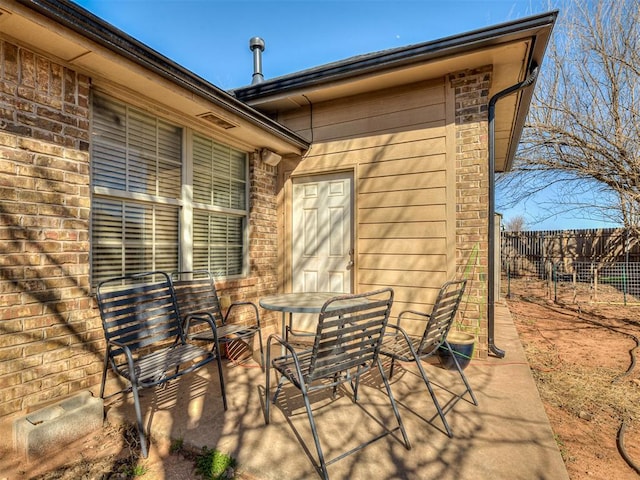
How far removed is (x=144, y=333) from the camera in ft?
8.29

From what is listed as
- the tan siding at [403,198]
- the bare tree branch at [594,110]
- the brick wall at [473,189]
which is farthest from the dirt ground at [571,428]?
the bare tree branch at [594,110]

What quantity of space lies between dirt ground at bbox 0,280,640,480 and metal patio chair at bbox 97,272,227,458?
200mm

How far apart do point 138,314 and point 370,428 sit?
184 cm

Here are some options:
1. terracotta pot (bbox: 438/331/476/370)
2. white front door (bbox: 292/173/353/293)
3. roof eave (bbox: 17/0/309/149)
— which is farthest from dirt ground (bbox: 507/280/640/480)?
roof eave (bbox: 17/0/309/149)

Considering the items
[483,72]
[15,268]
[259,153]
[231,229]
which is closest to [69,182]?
[15,268]

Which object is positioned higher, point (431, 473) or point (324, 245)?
point (324, 245)

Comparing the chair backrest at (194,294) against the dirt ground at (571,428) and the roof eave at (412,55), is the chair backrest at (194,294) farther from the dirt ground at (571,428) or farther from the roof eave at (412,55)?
the roof eave at (412,55)

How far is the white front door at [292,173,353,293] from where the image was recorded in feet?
14.1

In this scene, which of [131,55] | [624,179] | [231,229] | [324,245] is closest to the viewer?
[131,55]

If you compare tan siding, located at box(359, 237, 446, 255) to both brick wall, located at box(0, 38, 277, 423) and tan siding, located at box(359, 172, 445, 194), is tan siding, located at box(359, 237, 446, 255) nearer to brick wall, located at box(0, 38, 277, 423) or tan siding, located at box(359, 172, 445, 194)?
tan siding, located at box(359, 172, 445, 194)

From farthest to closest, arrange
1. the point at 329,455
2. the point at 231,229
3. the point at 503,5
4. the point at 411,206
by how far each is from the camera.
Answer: the point at 503,5, the point at 231,229, the point at 411,206, the point at 329,455

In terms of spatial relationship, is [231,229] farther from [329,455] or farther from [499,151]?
[499,151]

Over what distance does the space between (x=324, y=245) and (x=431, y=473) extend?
2.96 m

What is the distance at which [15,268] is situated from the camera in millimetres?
2129
